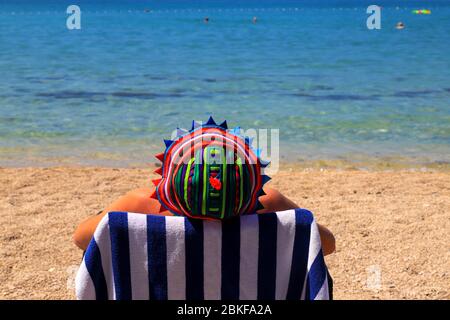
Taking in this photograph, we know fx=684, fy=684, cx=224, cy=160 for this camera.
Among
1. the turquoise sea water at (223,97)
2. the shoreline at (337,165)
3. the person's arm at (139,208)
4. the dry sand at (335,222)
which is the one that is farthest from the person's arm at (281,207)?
the turquoise sea water at (223,97)

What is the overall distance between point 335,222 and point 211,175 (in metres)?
2.88

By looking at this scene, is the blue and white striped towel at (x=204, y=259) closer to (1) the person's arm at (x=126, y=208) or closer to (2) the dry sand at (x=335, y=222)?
(1) the person's arm at (x=126, y=208)

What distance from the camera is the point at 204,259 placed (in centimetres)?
216

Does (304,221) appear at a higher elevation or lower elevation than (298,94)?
higher

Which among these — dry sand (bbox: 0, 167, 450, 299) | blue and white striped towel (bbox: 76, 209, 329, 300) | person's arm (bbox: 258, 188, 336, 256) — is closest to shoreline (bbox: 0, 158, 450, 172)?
dry sand (bbox: 0, 167, 450, 299)

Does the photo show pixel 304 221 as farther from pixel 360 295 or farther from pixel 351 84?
pixel 351 84

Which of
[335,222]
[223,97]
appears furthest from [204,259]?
[223,97]

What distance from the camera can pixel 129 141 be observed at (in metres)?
8.12

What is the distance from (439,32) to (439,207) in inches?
919

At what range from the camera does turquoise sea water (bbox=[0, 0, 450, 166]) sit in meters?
7.94

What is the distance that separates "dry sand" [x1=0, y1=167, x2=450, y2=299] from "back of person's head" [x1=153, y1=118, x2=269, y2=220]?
1.76m

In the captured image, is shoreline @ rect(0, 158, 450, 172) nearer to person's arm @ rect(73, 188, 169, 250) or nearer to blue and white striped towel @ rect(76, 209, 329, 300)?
person's arm @ rect(73, 188, 169, 250)

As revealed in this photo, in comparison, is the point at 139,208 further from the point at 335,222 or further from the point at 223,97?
the point at 223,97
